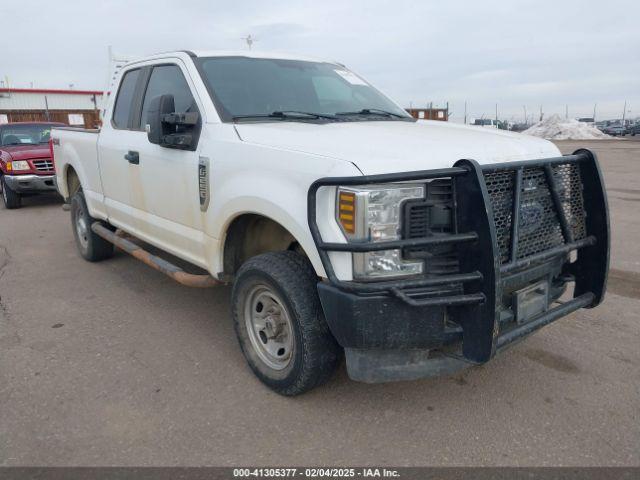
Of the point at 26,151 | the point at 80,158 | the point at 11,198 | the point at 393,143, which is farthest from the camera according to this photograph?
the point at 26,151

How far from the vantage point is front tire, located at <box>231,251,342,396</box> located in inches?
114

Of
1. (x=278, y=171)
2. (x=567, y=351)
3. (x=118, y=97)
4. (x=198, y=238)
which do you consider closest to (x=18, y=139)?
(x=118, y=97)

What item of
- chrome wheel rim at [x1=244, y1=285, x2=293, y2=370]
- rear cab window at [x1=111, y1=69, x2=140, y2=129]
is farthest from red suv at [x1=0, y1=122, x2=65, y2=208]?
chrome wheel rim at [x1=244, y1=285, x2=293, y2=370]

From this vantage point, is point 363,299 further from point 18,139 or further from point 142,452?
point 18,139

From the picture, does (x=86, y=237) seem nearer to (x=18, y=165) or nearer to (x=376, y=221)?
(x=376, y=221)

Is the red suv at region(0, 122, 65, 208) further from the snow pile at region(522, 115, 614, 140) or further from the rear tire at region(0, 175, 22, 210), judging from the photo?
the snow pile at region(522, 115, 614, 140)

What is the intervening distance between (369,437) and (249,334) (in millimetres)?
1022

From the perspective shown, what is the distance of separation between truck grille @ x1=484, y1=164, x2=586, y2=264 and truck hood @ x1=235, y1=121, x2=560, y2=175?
15cm

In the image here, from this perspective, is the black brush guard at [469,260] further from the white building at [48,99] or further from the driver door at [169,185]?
the white building at [48,99]

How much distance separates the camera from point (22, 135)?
11867mm

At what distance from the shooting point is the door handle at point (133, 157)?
14.3ft

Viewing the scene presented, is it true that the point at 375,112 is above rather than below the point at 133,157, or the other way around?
above

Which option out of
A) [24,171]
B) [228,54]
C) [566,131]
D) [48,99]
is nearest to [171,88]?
[228,54]

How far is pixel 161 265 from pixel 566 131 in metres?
51.3
